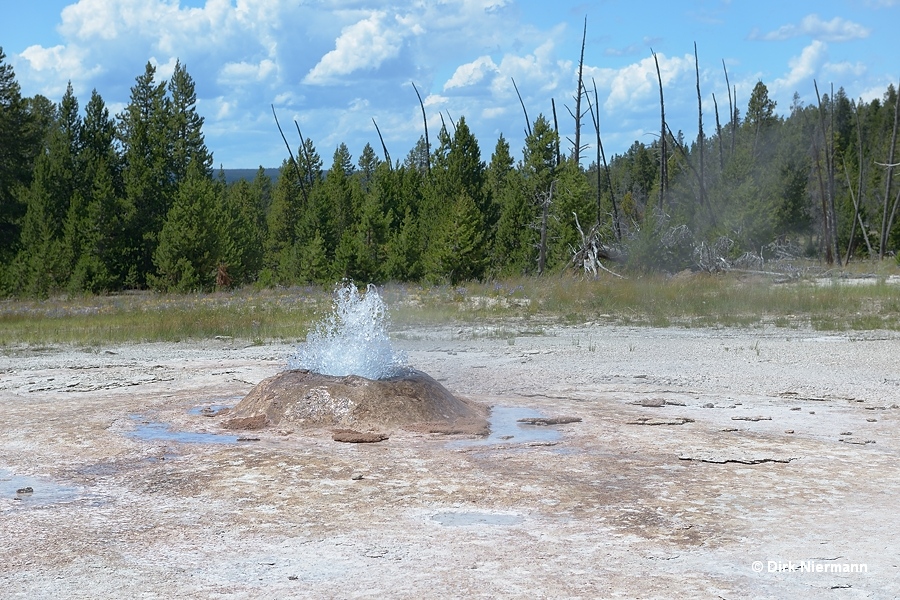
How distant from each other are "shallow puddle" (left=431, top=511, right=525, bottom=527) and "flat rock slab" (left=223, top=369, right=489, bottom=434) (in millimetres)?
2613

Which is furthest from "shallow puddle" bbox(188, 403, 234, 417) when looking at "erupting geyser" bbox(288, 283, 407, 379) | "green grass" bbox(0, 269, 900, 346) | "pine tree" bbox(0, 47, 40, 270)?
"pine tree" bbox(0, 47, 40, 270)

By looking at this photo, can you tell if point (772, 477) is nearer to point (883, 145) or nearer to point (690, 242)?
point (690, 242)

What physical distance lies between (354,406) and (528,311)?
13153 millimetres

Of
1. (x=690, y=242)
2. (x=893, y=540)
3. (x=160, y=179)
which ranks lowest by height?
(x=893, y=540)

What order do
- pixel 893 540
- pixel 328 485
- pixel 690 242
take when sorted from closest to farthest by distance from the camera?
pixel 893 540 → pixel 328 485 → pixel 690 242

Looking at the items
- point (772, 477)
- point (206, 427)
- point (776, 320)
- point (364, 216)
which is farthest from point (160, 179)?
point (772, 477)

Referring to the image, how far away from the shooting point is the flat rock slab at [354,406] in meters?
8.73

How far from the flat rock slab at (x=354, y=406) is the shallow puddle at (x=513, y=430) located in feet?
0.53

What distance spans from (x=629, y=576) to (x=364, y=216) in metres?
36.0

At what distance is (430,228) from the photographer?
42.2 meters

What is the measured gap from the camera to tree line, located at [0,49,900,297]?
36688mm

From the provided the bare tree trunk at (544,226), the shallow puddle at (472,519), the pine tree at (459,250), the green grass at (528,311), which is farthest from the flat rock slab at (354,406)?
the pine tree at (459,250)
